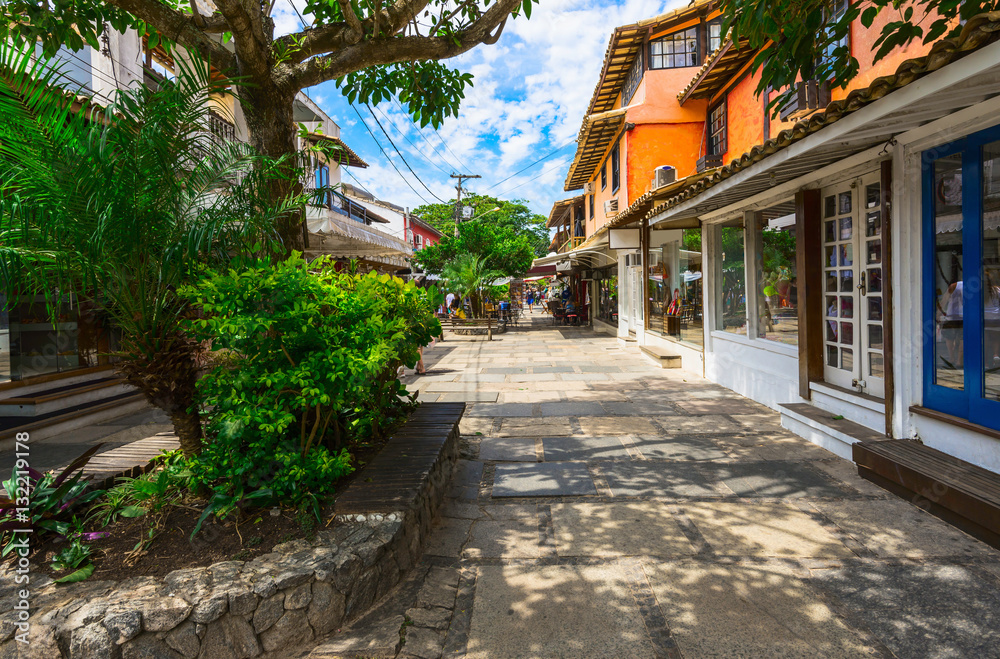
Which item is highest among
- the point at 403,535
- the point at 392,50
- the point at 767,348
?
the point at 392,50

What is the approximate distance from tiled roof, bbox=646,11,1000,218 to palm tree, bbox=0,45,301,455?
3754 mm

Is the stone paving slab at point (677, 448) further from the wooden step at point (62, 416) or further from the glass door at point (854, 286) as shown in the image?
the wooden step at point (62, 416)

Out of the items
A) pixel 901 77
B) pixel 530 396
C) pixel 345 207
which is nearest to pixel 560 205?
pixel 345 207

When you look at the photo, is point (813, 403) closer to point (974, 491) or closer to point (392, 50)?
point (974, 491)

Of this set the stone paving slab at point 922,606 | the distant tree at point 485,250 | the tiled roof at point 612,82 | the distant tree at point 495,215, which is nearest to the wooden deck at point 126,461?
the stone paving slab at point 922,606

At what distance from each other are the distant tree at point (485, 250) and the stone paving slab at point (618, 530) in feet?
59.6

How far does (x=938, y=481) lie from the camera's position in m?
3.42

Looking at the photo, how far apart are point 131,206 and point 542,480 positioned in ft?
11.0

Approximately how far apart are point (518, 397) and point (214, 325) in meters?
5.53

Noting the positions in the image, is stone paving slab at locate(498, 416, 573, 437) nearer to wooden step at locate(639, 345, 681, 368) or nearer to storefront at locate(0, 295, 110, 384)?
wooden step at locate(639, 345, 681, 368)

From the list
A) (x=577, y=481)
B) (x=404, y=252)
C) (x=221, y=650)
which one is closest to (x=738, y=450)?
(x=577, y=481)

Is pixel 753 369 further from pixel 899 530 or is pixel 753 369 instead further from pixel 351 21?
pixel 351 21

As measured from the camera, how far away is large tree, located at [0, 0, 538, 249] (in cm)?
421

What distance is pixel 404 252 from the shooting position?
14.6 meters
